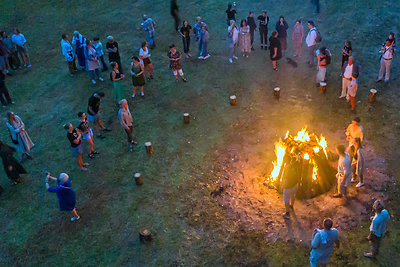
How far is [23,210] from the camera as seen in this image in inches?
433

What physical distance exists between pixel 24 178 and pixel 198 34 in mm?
9597

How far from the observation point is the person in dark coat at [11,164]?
11.3 m

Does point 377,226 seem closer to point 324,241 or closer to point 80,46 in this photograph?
point 324,241

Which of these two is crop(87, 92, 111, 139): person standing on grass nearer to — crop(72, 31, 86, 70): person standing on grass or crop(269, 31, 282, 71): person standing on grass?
crop(72, 31, 86, 70): person standing on grass

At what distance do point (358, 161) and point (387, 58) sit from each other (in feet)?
19.6

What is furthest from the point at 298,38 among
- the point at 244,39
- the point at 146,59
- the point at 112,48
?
the point at 112,48

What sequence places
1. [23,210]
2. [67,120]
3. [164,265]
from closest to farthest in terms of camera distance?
[164,265]
[23,210]
[67,120]

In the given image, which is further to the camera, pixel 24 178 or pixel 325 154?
pixel 24 178

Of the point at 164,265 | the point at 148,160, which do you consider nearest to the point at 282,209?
the point at 164,265

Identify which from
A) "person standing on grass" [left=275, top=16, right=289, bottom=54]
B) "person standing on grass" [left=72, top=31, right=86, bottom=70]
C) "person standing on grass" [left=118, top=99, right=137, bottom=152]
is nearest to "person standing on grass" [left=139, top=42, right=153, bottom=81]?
"person standing on grass" [left=72, top=31, right=86, bottom=70]

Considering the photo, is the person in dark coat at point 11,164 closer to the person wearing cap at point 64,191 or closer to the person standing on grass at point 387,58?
the person wearing cap at point 64,191

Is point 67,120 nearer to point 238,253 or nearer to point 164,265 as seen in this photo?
point 164,265

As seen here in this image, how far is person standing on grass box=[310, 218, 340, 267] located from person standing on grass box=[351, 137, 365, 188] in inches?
132

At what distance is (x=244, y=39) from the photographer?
17141 millimetres
